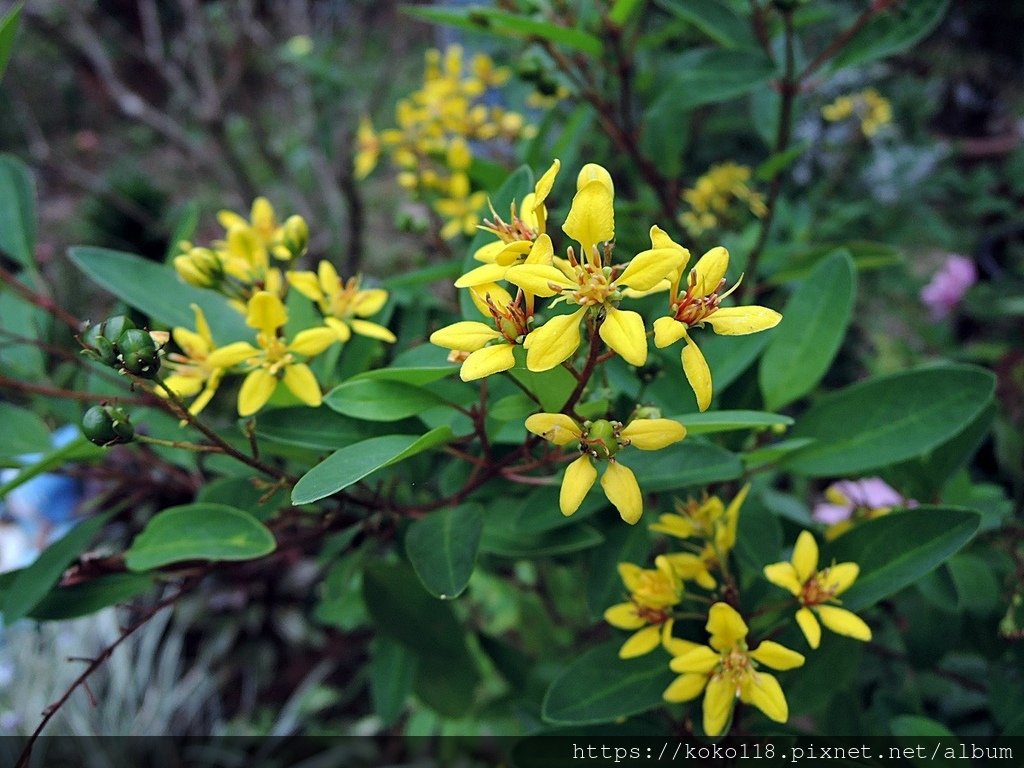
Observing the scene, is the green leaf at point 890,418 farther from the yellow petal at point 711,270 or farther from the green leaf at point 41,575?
the green leaf at point 41,575

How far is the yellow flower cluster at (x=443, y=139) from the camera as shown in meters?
1.22

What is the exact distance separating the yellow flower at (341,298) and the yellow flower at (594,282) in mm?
258

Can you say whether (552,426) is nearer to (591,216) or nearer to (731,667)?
(591,216)

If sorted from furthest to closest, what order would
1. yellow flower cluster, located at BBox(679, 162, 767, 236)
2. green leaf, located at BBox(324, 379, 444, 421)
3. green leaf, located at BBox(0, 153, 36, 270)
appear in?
1. yellow flower cluster, located at BBox(679, 162, 767, 236)
2. green leaf, located at BBox(0, 153, 36, 270)
3. green leaf, located at BBox(324, 379, 444, 421)

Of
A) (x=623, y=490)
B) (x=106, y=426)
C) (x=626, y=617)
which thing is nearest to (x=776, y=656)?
(x=626, y=617)

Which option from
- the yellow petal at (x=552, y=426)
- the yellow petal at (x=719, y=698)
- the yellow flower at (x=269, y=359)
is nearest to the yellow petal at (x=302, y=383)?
the yellow flower at (x=269, y=359)

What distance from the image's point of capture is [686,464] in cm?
69

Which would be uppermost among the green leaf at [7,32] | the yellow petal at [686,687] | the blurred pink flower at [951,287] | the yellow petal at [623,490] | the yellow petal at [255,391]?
the green leaf at [7,32]

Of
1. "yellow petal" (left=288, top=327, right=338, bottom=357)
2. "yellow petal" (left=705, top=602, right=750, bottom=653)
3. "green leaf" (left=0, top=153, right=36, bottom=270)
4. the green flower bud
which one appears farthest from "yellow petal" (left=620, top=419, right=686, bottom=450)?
"green leaf" (left=0, top=153, right=36, bottom=270)

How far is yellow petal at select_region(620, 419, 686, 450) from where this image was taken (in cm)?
54

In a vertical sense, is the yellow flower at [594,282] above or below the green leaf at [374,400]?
above

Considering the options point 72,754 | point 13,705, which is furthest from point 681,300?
point 13,705

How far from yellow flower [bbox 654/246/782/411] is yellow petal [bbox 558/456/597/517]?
0.10m

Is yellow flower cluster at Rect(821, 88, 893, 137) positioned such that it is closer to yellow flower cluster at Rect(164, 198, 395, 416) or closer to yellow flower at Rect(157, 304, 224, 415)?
yellow flower cluster at Rect(164, 198, 395, 416)
